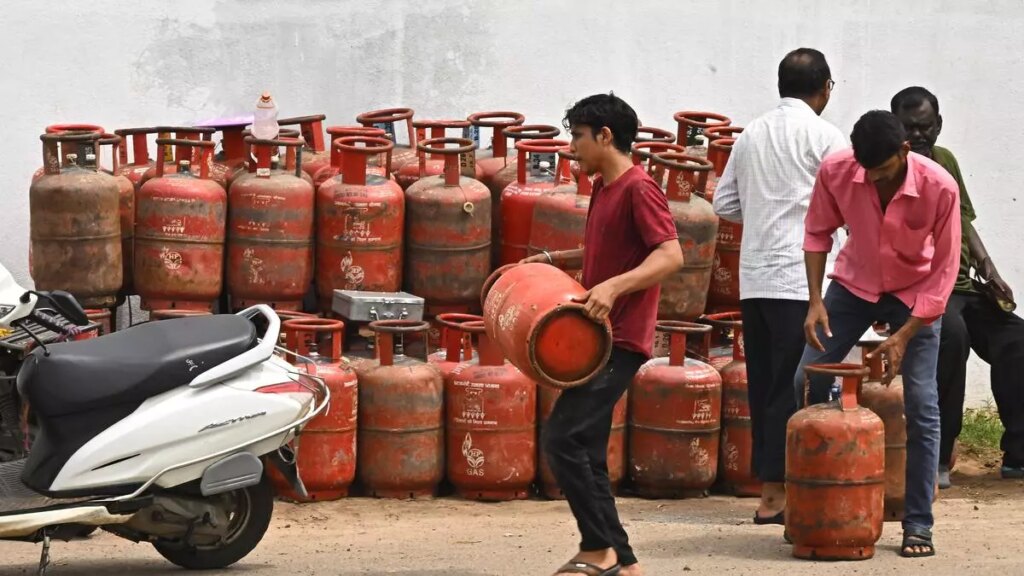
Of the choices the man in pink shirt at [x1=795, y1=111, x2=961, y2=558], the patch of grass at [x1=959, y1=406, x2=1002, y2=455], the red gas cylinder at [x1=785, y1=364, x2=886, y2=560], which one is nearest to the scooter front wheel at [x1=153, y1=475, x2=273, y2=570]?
the red gas cylinder at [x1=785, y1=364, x2=886, y2=560]

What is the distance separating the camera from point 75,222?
24.2 ft

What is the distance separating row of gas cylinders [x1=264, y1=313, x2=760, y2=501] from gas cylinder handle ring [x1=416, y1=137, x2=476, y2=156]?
769 millimetres

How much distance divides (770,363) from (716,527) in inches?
28.2

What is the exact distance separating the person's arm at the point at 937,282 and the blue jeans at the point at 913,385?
12 cm

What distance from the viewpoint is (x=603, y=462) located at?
216 inches

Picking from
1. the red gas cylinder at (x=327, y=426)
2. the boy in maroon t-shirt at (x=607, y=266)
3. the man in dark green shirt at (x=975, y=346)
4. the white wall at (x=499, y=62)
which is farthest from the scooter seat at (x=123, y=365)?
the man in dark green shirt at (x=975, y=346)

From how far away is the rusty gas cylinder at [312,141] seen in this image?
8.23 meters

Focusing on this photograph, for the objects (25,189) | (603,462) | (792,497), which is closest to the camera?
(603,462)

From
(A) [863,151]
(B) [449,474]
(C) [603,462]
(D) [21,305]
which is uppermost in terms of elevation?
(A) [863,151]

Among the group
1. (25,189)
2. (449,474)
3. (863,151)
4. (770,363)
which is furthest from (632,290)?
(25,189)

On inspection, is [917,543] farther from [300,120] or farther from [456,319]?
[300,120]

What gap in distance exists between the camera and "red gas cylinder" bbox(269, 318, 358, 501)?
7145 millimetres

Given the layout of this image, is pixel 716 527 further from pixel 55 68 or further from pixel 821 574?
pixel 55 68

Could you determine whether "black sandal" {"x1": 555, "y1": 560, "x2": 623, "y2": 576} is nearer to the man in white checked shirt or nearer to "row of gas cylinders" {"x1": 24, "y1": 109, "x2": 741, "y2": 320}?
the man in white checked shirt
